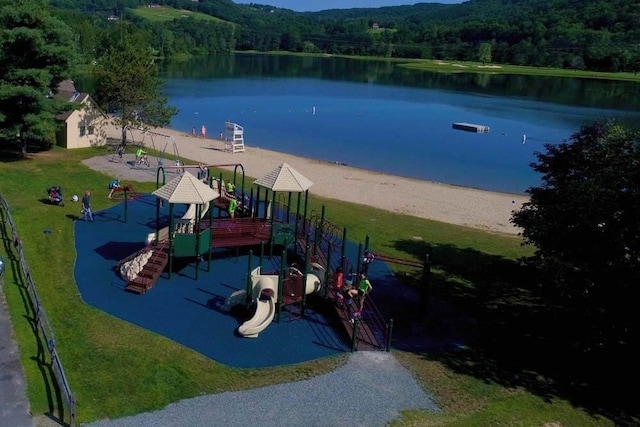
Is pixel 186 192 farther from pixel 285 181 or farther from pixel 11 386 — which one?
pixel 11 386

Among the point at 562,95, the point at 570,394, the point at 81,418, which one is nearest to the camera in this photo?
the point at 81,418

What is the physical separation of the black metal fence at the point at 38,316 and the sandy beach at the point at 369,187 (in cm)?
1181

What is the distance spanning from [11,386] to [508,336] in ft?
44.4

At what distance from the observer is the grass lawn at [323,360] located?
14.1 meters

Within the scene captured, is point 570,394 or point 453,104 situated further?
point 453,104

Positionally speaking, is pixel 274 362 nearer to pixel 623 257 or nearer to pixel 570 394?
pixel 570 394

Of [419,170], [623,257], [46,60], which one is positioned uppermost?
[46,60]

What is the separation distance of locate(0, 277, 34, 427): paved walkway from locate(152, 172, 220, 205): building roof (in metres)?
6.65

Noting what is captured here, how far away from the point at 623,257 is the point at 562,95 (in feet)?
401

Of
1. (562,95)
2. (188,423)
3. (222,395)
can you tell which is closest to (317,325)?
(222,395)

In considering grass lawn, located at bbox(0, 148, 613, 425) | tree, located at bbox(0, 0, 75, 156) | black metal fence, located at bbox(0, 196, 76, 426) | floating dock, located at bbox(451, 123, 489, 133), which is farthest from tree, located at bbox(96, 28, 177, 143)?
floating dock, located at bbox(451, 123, 489, 133)

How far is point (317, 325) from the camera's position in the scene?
1842cm

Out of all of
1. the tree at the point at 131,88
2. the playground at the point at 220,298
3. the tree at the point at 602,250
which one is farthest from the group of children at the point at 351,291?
the tree at the point at 131,88

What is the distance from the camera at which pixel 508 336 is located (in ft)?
60.5
